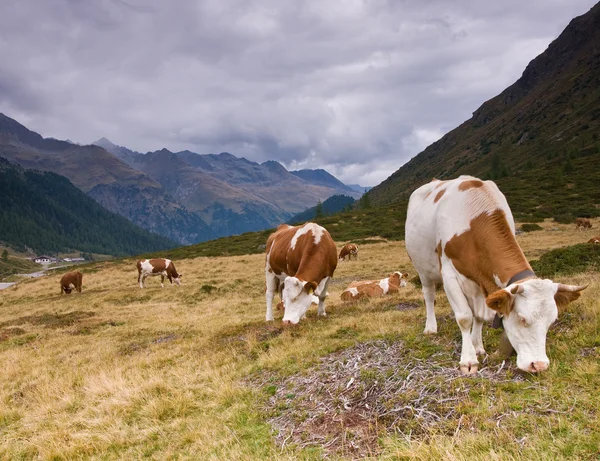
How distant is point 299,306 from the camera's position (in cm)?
978

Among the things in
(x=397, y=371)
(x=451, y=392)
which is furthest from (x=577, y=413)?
(x=397, y=371)

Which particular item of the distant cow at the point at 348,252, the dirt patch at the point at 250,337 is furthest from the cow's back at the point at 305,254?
the distant cow at the point at 348,252

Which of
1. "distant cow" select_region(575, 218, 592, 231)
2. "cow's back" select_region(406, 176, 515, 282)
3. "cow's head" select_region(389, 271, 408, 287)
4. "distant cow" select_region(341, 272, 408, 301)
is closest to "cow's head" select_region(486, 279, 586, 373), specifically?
"cow's back" select_region(406, 176, 515, 282)

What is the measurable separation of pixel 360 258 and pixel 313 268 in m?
27.3

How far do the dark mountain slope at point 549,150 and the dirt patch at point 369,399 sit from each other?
162 ft

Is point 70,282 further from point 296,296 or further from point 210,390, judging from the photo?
point 210,390

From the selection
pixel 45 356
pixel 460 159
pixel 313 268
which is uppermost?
pixel 460 159

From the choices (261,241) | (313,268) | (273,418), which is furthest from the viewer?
(261,241)

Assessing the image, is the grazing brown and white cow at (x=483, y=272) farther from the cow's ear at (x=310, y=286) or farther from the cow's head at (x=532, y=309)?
the cow's ear at (x=310, y=286)

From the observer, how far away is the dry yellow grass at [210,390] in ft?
12.8

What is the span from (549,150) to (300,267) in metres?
135

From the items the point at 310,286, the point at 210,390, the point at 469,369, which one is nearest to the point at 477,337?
the point at 469,369

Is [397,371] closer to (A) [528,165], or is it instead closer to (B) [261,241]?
(B) [261,241]

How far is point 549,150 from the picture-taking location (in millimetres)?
117625
